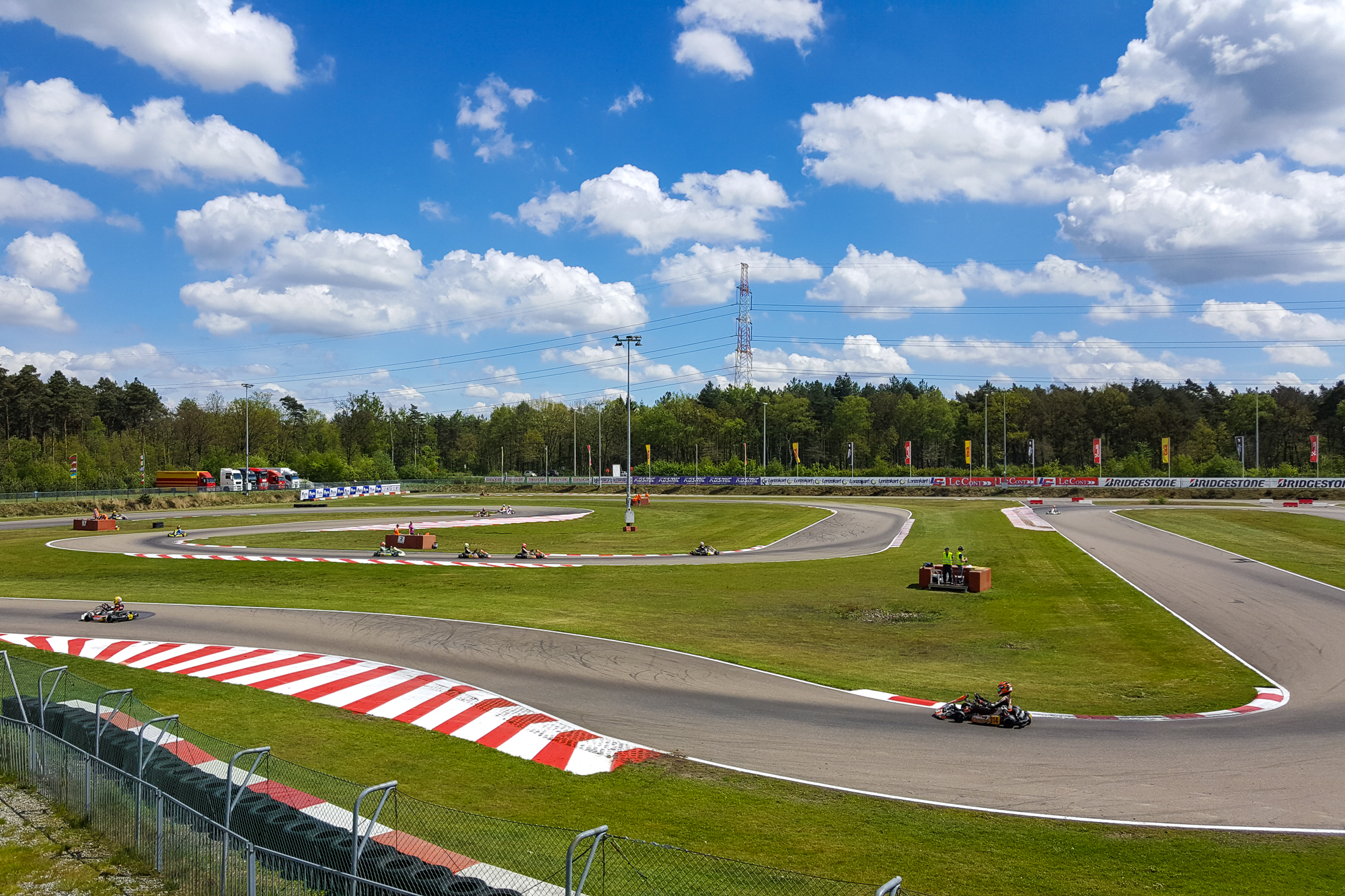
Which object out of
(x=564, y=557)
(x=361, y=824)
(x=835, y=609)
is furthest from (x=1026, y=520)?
(x=361, y=824)

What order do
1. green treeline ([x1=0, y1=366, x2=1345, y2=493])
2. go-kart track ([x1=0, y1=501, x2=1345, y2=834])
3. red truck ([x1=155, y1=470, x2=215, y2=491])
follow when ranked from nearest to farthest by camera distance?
1. go-kart track ([x1=0, y1=501, x2=1345, y2=834])
2. red truck ([x1=155, y1=470, x2=215, y2=491])
3. green treeline ([x1=0, y1=366, x2=1345, y2=493])

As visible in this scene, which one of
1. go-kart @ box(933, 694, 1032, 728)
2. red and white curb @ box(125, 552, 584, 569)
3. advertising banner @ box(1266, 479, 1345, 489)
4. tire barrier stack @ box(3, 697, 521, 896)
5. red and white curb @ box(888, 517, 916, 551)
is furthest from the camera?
advertising banner @ box(1266, 479, 1345, 489)

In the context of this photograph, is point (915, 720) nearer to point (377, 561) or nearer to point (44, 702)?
point (44, 702)

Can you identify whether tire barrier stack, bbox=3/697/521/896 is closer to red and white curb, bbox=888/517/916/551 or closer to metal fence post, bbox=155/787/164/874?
metal fence post, bbox=155/787/164/874

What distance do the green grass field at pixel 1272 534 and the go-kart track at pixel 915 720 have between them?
316 inches

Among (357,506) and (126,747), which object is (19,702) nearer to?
(126,747)

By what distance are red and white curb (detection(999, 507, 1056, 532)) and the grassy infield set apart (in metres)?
9.20

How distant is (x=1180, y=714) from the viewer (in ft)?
59.9

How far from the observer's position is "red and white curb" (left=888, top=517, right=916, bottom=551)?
54.5 meters

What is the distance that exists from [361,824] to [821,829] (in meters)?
6.85

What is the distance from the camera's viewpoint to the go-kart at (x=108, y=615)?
27.8 meters

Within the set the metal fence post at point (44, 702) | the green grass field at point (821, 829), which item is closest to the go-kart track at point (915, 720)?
the green grass field at point (821, 829)

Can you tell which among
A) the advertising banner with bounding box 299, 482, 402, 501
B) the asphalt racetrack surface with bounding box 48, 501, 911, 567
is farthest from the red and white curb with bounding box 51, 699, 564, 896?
the advertising banner with bounding box 299, 482, 402, 501

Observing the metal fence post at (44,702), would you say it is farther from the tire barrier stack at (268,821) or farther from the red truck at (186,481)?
the red truck at (186,481)
